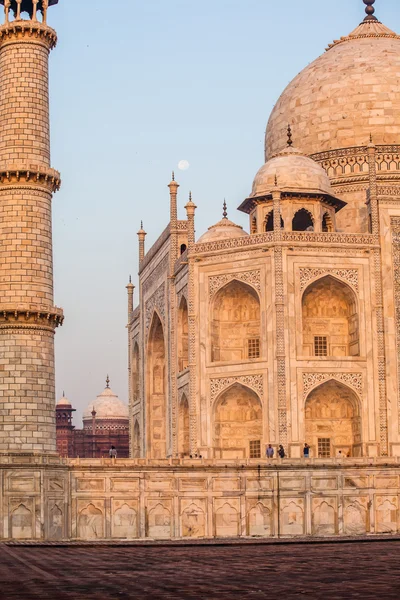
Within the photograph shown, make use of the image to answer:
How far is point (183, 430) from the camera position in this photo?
32.6m

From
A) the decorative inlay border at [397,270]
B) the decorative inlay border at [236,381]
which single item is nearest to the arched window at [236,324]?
the decorative inlay border at [236,381]

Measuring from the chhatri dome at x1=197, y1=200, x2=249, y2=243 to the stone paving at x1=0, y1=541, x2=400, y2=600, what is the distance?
19.4 metres

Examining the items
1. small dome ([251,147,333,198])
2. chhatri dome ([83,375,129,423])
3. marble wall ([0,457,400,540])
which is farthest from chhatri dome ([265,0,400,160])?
chhatri dome ([83,375,129,423])

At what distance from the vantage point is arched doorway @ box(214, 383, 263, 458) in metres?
30.6

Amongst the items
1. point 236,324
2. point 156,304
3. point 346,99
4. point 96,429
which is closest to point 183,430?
point 236,324

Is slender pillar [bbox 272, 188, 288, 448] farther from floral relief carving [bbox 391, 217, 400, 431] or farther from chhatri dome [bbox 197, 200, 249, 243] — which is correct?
floral relief carving [bbox 391, 217, 400, 431]

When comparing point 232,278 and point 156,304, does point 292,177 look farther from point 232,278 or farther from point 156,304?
point 156,304

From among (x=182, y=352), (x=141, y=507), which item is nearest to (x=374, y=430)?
(x=182, y=352)

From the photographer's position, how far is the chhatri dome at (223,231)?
33.0 metres

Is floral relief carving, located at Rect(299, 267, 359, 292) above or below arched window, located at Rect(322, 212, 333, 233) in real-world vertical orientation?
below

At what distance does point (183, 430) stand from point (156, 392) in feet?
15.0

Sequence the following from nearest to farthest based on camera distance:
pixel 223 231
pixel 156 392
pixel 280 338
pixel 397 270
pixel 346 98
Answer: pixel 280 338
pixel 397 270
pixel 223 231
pixel 346 98
pixel 156 392

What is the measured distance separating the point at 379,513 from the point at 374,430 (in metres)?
5.59

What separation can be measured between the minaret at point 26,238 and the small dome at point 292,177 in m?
11.4
